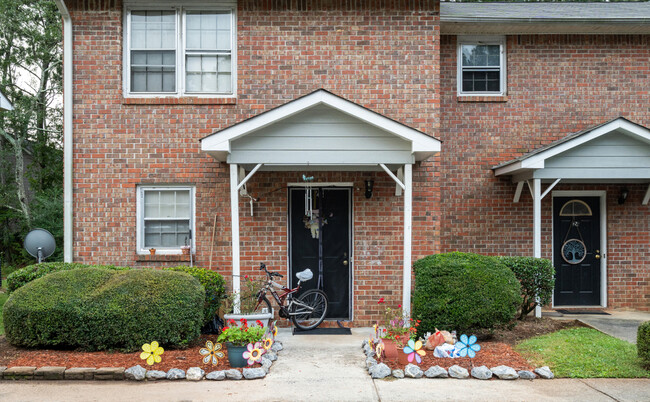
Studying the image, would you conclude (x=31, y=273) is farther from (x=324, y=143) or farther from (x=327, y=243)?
(x=324, y=143)

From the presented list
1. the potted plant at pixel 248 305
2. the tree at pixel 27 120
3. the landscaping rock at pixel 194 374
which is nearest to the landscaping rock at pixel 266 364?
the landscaping rock at pixel 194 374

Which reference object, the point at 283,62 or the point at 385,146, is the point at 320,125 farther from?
the point at 283,62

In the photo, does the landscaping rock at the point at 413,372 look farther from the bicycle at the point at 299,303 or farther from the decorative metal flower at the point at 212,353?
the bicycle at the point at 299,303

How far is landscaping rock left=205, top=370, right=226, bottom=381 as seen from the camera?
6.07 metres

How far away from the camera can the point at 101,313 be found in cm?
687

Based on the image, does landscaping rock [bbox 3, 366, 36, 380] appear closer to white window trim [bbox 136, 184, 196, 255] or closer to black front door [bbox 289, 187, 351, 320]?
white window trim [bbox 136, 184, 196, 255]

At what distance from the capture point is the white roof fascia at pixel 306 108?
7.52m

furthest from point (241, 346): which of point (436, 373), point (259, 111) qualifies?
point (259, 111)

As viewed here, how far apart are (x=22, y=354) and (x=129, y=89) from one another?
4.68m

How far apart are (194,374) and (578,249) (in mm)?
8124

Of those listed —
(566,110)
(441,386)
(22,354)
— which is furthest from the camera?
(566,110)

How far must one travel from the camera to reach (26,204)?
18.1 metres

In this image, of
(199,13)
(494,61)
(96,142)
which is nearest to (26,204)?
(96,142)

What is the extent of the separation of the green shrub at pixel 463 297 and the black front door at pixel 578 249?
138 inches
